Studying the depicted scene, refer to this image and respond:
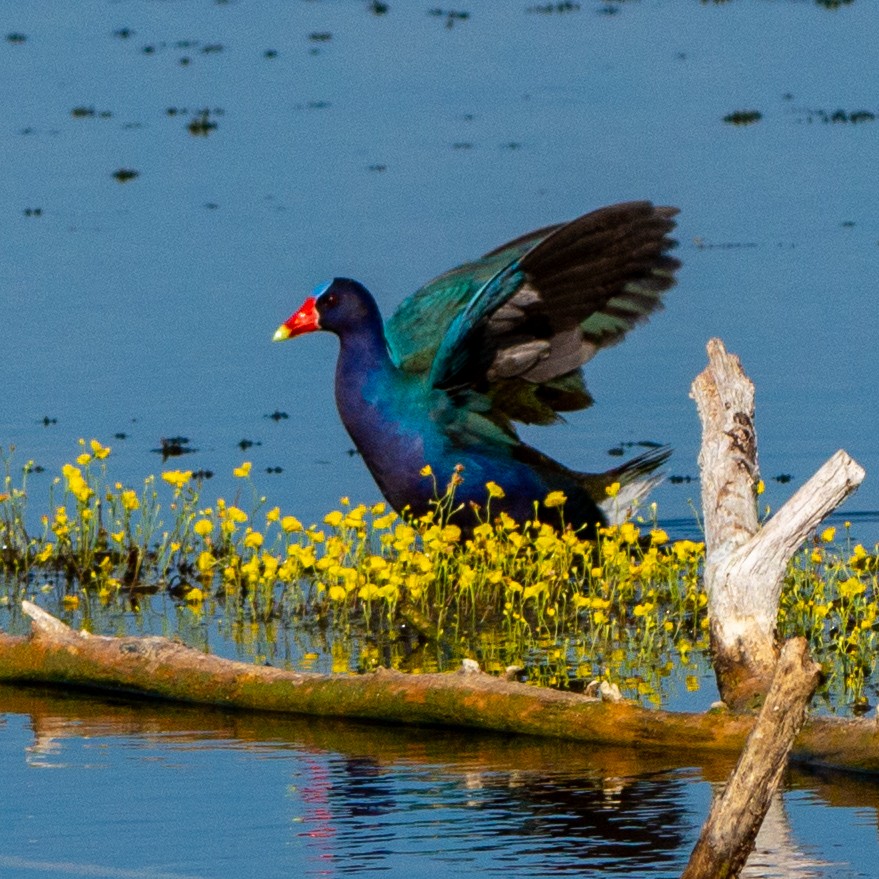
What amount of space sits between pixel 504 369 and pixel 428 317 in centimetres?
89

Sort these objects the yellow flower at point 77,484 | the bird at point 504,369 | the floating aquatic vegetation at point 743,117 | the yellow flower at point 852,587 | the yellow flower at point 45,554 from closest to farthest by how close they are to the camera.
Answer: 1. the yellow flower at point 852,587
2. the bird at point 504,369
3. the yellow flower at point 77,484
4. the yellow flower at point 45,554
5. the floating aquatic vegetation at point 743,117

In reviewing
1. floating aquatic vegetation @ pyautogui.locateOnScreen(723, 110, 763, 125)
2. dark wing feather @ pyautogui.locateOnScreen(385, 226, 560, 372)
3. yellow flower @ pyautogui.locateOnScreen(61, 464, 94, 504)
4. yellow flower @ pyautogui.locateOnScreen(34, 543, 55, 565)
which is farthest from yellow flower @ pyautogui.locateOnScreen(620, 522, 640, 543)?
floating aquatic vegetation @ pyautogui.locateOnScreen(723, 110, 763, 125)

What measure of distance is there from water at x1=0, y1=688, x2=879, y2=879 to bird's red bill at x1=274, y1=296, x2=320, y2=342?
2.98 meters

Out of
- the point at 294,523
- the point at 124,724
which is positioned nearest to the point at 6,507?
the point at 294,523

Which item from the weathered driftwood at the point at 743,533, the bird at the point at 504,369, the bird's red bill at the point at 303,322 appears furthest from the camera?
the bird's red bill at the point at 303,322

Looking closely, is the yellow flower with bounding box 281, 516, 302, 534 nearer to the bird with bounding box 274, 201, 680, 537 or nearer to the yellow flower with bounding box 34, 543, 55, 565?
the bird with bounding box 274, 201, 680, 537

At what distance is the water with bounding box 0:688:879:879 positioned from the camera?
28.7 ft

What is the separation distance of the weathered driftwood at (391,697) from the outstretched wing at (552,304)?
256 centimetres

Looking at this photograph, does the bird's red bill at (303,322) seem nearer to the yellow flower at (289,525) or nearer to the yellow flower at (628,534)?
the yellow flower at (289,525)

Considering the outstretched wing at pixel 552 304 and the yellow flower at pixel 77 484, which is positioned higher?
the outstretched wing at pixel 552 304

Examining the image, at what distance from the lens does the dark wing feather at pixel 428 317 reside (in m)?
13.3

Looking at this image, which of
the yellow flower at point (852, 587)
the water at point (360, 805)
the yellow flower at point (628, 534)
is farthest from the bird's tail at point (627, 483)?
the water at point (360, 805)

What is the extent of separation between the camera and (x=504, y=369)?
12.6m

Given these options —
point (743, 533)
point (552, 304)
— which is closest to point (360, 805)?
point (743, 533)
